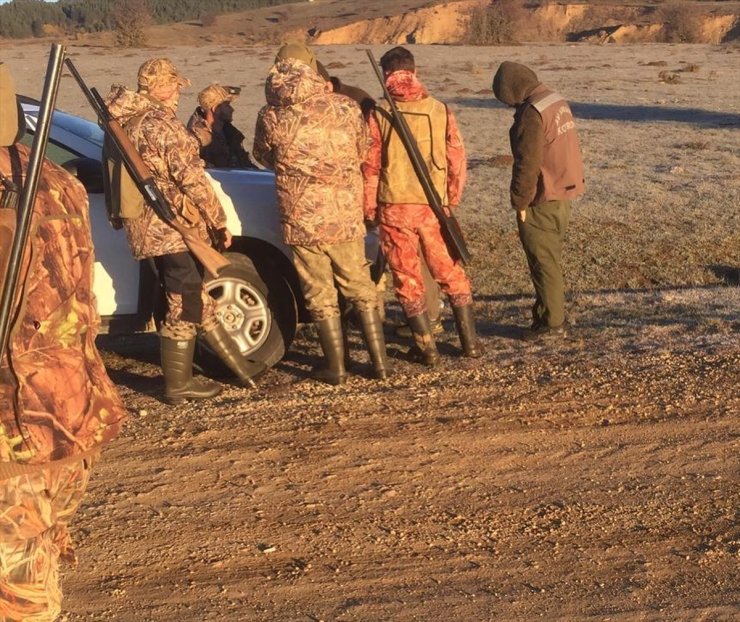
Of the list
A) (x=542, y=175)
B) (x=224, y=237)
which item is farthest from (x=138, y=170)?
(x=542, y=175)

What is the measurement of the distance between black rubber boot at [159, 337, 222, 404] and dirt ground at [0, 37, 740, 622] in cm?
10

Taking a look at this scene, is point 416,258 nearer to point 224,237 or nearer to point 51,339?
point 224,237

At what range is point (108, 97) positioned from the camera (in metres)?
6.21

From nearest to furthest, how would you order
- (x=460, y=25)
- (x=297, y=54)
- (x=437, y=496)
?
(x=437, y=496), (x=297, y=54), (x=460, y=25)

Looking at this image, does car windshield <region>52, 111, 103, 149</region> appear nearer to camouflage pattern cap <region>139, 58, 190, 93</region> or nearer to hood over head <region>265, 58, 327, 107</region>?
camouflage pattern cap <region>139, 58, 190, 93</region>

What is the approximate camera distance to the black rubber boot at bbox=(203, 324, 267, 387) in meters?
6.74

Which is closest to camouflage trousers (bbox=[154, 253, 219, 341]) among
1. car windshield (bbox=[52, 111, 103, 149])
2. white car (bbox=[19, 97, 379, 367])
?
white car (bbox=[19, 97, 379, 367])

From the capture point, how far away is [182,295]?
6438 millimetres

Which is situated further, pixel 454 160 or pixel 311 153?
pixel 454 160

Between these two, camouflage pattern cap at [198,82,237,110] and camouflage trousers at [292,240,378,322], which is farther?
camouflage pattern cap at [198,82,237,110]

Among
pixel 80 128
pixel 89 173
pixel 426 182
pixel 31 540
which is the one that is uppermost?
pixel 80 128

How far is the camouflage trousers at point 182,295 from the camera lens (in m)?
6.39

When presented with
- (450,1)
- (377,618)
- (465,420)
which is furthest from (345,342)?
(450,1)

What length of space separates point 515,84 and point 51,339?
489cm
